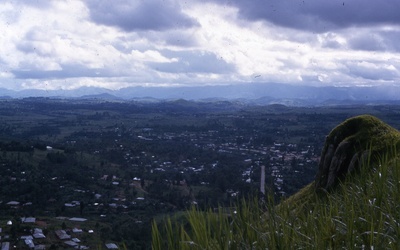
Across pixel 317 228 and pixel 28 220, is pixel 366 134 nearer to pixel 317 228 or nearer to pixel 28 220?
pixel 317 228

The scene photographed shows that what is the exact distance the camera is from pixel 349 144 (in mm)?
12305

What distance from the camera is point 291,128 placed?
116438 mm

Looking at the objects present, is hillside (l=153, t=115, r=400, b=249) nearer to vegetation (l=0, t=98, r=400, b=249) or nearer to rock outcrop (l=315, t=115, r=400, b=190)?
vegetation (l=0, t=98, r=400, b=249)

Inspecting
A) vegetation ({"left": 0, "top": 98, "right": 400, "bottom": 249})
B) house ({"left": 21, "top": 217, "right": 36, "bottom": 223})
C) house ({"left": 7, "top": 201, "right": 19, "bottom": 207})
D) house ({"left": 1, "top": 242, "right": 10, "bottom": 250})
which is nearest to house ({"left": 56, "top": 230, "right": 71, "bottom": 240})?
vegetation ({"left": 0, "top": 98, "right": 400, "bottom": 249})

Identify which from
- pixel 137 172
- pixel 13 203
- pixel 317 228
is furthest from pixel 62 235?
pixel 137 172

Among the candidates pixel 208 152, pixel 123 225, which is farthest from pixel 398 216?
pixel 208 152

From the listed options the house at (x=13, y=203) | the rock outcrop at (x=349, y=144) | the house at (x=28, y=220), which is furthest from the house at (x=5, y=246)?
the rock outcrop at (x=349, y=144)

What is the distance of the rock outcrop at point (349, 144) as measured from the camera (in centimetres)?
1141

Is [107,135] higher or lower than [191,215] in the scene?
lower

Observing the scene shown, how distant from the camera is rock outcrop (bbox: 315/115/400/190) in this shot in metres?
11.4

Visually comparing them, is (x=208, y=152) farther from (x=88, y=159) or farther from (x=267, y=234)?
(x=267, y=234)

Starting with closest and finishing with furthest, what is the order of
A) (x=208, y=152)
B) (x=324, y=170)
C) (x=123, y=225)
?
(x=324, y=170) < (x=123, y=225) < (x=208, y=152)

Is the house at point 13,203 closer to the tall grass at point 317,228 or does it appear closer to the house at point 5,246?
the house at point 5,246

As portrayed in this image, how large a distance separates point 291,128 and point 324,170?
105592 millimetres
